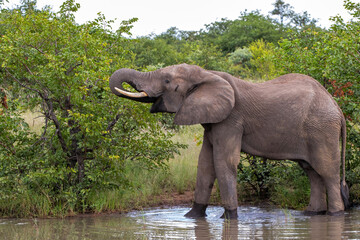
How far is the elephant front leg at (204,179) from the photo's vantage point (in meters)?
8.13

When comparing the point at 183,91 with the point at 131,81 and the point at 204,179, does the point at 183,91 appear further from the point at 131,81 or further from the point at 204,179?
the point at 204,179

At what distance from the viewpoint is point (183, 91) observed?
7.76 m

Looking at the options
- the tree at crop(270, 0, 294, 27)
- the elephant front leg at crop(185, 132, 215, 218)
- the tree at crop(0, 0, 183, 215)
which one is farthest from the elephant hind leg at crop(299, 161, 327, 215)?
the tree at crop(270, 0, 294, 27)

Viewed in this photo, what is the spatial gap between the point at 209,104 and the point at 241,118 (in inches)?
22.4

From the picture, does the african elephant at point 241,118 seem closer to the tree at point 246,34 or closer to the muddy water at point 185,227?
the muddy water at point 185,227

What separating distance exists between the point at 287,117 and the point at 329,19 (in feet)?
8.82

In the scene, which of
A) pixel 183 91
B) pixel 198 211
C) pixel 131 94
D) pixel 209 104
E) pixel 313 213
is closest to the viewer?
pixel 131 94

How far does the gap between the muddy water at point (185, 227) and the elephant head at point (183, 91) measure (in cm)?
145

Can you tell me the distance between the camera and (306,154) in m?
8.06

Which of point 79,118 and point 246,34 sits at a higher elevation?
point 246,34

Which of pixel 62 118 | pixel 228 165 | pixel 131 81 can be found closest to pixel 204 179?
pixel 228 165

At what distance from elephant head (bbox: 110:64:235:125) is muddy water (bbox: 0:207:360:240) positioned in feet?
4.75

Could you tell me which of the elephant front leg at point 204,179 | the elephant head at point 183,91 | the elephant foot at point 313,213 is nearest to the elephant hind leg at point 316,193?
the elephant foot at point 313,213

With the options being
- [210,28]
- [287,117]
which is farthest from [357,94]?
[210,28]
